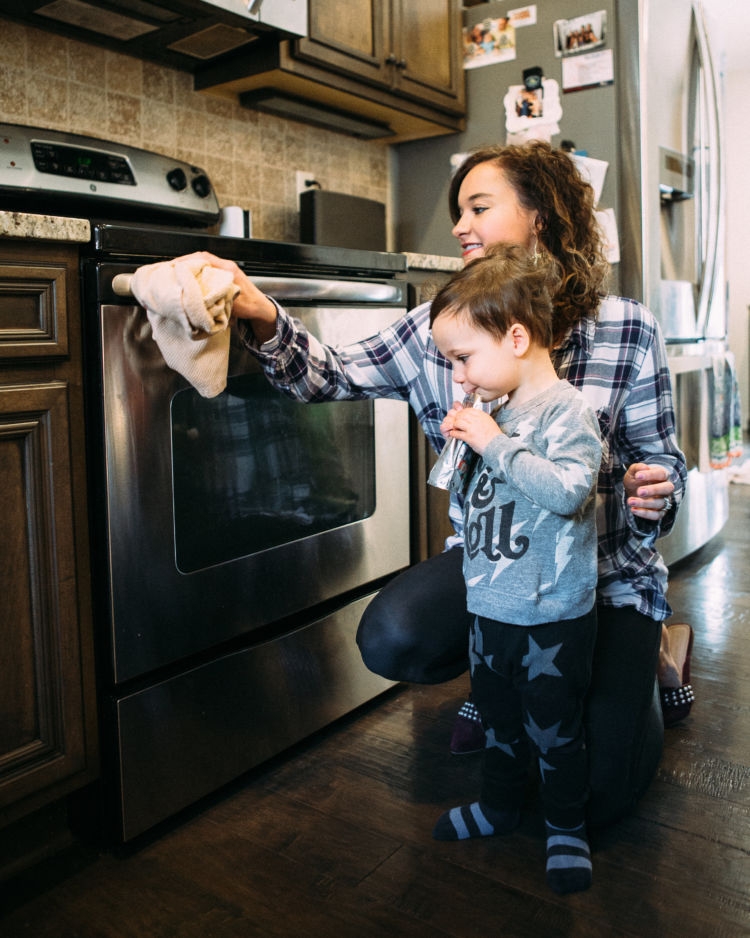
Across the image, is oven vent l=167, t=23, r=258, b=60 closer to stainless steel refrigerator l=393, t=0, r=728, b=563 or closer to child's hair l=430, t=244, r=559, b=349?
stainless steel refrigerator l=393, t=0, r=728, b=563

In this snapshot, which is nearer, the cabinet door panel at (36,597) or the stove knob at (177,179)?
the cabinet door panel at (36,597)

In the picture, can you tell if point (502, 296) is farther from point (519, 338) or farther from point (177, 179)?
point (177, 179)

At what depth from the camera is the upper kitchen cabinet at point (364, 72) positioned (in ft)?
6.54

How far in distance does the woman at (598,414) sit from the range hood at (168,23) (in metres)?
0.70

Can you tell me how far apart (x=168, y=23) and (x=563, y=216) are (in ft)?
3.34

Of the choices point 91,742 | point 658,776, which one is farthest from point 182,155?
point 658,776

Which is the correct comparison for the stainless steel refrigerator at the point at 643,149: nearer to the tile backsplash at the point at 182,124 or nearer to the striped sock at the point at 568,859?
the tile backsplash at the point at 182,124

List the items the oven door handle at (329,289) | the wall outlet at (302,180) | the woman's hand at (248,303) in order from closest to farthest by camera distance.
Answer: the woman's hand at (248,303), the oven door handle at (329,289), the wall outlet at (302,180)

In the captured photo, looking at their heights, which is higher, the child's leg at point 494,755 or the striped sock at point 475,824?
the child's leg at point 494,755

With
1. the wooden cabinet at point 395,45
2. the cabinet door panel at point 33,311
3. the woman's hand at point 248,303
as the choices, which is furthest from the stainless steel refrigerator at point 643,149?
the cabinet door panel at point 33,311

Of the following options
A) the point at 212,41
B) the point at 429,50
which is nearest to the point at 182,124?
the point at 212,41

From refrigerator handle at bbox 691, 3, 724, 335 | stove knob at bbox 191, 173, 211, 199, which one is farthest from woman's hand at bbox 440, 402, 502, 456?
refrigerator handle at bbox 691, 3, 724, 335

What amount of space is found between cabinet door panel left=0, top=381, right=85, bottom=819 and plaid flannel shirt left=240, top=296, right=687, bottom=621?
34 centimetres

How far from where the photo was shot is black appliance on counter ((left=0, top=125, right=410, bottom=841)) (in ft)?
3.88
